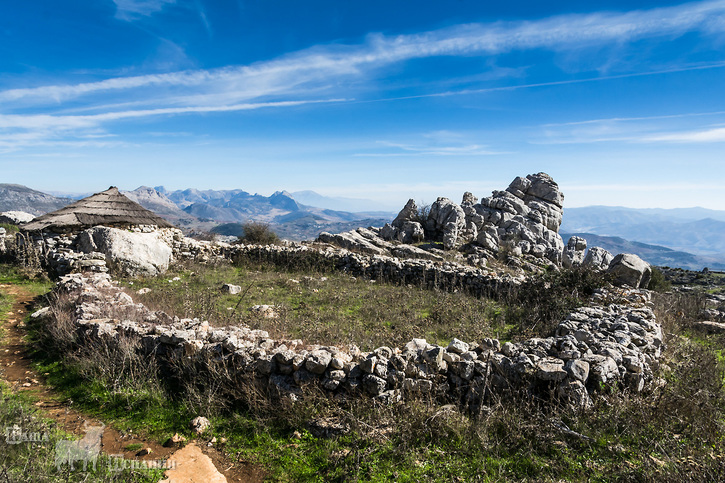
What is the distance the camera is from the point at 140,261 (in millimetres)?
14047

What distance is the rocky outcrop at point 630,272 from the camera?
49.4 feet

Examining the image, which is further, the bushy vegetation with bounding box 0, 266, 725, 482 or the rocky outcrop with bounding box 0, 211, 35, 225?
the rocky outcrop with bounding box 0, 211, 35, 225

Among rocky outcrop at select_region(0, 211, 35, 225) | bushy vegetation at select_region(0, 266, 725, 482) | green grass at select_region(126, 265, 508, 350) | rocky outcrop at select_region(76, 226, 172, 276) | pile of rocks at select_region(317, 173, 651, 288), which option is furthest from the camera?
rocky outcrop at select_region(0, 211, 35, 225)

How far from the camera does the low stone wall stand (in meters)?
5.24

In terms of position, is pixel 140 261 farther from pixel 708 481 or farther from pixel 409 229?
pixel 409 229

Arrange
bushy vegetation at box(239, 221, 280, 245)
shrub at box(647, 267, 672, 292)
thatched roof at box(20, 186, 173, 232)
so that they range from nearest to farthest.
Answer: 1. thatched roof at box(20, 186, 173, 232)
2. shrub at box(647, 267, 672, 292)
3. bushy vegetation at box(239, 221, 280, 245)

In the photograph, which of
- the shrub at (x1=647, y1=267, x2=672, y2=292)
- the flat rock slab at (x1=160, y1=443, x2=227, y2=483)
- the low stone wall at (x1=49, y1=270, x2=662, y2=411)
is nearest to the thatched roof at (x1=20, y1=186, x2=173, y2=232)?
the low stone wall at (x1=49, y1=270, x2=662, y2=411)

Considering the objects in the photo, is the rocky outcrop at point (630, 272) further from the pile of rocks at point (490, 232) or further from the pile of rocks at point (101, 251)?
the pile of rocks at point (101, 251)

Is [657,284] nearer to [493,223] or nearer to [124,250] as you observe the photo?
[493,223]

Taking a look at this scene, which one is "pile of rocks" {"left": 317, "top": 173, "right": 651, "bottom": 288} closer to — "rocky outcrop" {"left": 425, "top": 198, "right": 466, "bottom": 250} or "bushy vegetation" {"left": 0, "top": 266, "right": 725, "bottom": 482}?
"rocky outcrop" {"left": 425, "top": 198, "right": 466, "bottom": 250}

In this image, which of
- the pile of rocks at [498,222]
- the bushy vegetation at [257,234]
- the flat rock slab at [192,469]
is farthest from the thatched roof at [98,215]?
the pile of rocks at [498,222]

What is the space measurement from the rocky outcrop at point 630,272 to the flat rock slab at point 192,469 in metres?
16.0

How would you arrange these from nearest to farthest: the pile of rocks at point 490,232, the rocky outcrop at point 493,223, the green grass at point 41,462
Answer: the green grass at point 41,462 < the pile of rocks at point 490,232 < the rocky outcrop at point 493,223

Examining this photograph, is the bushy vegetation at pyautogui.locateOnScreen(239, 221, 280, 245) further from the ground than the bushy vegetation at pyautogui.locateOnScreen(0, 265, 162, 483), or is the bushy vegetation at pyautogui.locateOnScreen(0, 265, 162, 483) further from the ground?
the bushy vegetation at pyautogui.locateOnScreen(239, 221, 280, 245)
